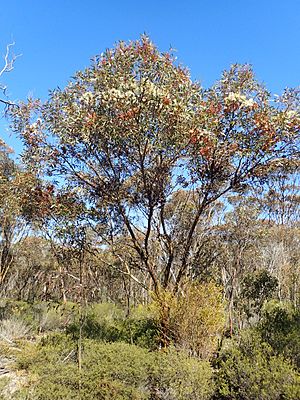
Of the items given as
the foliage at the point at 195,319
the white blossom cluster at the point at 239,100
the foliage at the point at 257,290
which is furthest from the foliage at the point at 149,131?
A: the foliage at the point at 257,290

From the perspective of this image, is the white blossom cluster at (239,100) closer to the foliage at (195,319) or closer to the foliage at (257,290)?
the foliage at (195,319)

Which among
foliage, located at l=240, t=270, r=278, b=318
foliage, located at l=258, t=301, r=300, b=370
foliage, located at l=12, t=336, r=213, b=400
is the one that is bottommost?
foliage, located at l=12, t=336, r=213, b=400

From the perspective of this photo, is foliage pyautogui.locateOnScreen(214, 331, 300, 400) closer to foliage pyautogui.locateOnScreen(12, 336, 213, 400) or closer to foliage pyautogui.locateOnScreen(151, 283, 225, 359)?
foliage pyautogui.locateOnScreen(12, 336, 213, 400)

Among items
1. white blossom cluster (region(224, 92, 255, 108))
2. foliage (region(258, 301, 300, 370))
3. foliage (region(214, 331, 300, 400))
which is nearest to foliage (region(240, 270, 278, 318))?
foliage (region(258, 301, 300, 370))

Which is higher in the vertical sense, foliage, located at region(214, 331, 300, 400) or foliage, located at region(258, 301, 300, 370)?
foliage, located at region(258, 301, 300, 370)

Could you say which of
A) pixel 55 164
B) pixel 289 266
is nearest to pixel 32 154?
pixel 55 164

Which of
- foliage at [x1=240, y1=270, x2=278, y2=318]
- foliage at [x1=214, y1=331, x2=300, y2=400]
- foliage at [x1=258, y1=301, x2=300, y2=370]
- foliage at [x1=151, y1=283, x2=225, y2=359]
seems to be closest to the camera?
foliage at [x1=214, y1=331, x2=300, y2=400]

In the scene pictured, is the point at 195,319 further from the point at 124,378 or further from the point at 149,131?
the point at 149,131

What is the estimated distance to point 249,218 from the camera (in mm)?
16016

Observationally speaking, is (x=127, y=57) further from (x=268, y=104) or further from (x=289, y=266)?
(x=289, y=266)

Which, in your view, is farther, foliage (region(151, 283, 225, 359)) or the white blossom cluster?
foliage (region(151, 283, 225, 359))

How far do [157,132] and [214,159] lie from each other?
48.4 inches

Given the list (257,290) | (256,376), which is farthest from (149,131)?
(257,290)

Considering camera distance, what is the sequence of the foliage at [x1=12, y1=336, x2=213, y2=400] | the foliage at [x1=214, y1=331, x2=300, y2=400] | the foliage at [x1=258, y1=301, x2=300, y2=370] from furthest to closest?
the foliage at [x1=258, y1=301, x2=300, y2=370]
the foliage at [x1=12, y1=336, x2=213, y2=400]
the foliage at [x1=214, y1=331, x2=300, y2=400]
